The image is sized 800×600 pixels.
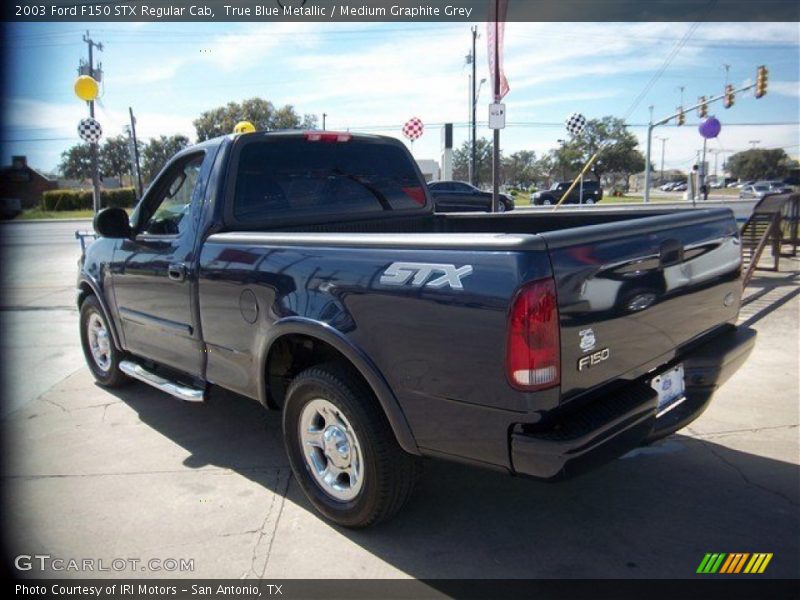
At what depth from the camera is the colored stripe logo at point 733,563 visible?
2.61m

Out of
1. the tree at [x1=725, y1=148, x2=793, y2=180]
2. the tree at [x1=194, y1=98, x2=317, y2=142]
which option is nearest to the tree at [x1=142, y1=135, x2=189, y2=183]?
the tree at [x1=194, y1=98, x2=317, y2=142]

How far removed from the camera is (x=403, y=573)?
2.67 meters

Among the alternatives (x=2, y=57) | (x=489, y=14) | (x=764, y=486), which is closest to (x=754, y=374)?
(x=764, y=486)

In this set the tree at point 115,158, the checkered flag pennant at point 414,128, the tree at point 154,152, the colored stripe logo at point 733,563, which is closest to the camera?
the colored stripe logo at point 733,563

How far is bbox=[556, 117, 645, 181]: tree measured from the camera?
214ft

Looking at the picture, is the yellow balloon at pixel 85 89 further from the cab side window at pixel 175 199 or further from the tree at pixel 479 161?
the tree at pixel 479 161

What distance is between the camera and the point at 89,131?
1314 centimetres

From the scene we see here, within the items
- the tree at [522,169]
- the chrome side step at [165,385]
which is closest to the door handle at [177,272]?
the chrome side step at [165,385]

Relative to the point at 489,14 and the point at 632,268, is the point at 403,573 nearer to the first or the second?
the point at 632,268

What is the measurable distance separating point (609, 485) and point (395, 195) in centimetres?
245

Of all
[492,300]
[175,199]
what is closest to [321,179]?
[175,199]

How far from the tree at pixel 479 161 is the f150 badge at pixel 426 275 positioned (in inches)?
2554

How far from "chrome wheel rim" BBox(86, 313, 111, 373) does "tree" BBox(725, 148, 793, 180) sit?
109 m

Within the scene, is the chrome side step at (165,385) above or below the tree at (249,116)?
below
